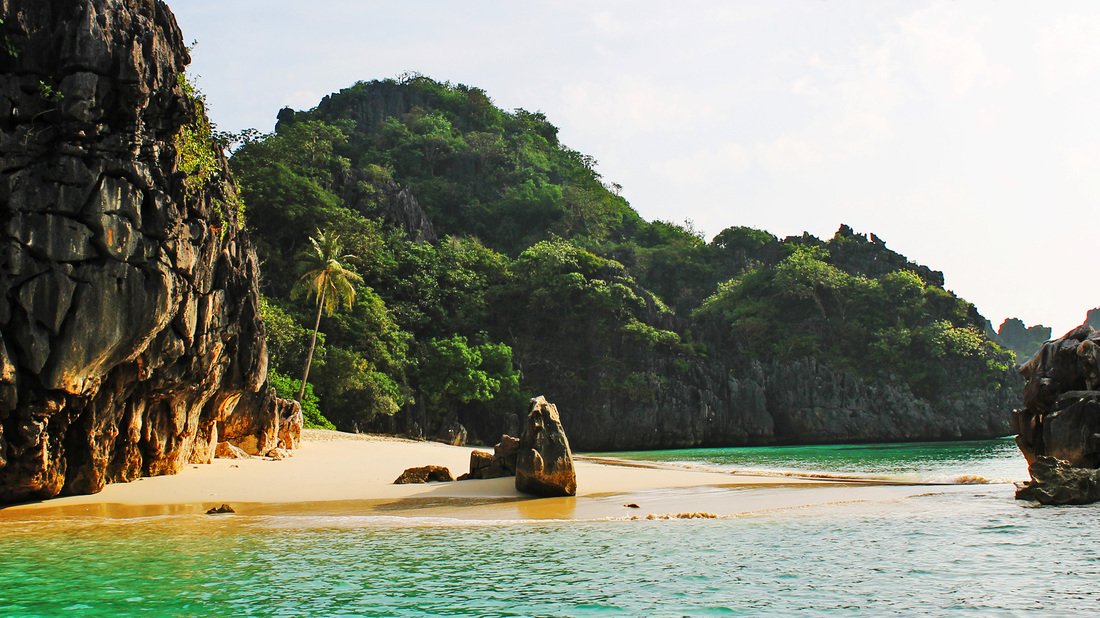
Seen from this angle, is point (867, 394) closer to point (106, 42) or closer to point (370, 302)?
point (370, 302)

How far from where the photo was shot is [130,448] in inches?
552

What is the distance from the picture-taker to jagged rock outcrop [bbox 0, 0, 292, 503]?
11094 mm

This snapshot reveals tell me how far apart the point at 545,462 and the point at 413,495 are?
2517 mm

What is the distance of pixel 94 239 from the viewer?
1152cm

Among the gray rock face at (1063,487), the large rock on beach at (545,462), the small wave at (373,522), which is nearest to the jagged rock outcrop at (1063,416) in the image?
the gray rock face at (1063,487)

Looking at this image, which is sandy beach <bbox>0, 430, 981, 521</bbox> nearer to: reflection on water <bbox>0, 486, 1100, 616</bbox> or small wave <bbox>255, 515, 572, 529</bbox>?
small wave <bbox>255, 515, 572, 529</bbox>

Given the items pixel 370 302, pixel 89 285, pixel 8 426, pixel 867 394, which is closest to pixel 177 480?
pixel 8 426

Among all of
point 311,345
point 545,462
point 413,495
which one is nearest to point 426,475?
point 413,495

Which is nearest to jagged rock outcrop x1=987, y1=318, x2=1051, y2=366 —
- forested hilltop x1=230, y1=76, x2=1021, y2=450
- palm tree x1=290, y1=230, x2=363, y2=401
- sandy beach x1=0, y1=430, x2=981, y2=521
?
forested hilltop x1=230, y1=76, x2=1021, y2=450

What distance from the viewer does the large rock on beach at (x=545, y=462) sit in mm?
13977

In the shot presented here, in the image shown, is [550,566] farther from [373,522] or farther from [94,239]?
[94,239]

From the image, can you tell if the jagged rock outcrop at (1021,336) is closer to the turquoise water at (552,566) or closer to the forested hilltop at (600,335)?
the forested hilltop at (600,335)

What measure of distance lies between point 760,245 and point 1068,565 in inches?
2346

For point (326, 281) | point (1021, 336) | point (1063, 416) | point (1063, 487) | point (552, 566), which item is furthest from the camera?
point (1021, 336)
